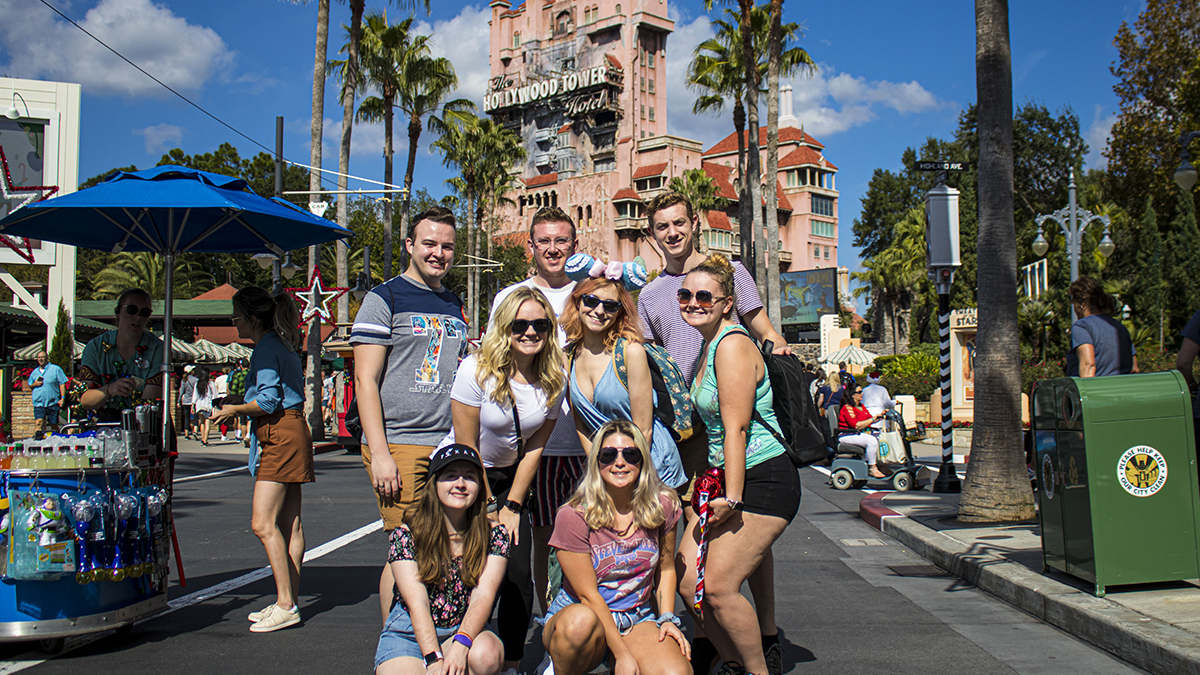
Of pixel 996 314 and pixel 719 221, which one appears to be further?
pixel 719 221

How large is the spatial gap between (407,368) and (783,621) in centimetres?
289

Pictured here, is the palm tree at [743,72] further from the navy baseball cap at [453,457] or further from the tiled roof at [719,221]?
the tiled roof at [719,221]

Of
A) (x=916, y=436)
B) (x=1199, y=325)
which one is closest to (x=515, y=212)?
(x=916, y=436)

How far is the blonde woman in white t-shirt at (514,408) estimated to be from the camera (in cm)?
385

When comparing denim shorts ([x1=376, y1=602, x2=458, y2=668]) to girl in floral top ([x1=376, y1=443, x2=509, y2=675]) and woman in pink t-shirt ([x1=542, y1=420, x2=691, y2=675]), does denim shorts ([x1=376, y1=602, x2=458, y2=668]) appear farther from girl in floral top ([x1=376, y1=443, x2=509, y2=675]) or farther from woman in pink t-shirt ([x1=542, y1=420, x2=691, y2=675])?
woman in pink t-shirt ([x1=542, y1=420, x2=691, y2=675])

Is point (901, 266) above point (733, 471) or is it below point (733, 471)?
above

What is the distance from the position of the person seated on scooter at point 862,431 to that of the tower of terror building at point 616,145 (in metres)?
64.5

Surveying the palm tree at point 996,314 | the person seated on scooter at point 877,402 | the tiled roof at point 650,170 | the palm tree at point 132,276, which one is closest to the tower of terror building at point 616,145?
the tiled roof at point 650,170

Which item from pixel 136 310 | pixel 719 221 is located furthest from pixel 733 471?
pixel 719 221

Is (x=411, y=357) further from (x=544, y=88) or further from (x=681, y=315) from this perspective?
(x=544, y=88)

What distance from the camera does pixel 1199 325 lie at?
6.49m

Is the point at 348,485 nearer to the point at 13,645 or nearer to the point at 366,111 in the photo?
the point at 13,645

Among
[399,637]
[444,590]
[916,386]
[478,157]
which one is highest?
[478,157]

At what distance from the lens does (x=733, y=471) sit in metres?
3.66
